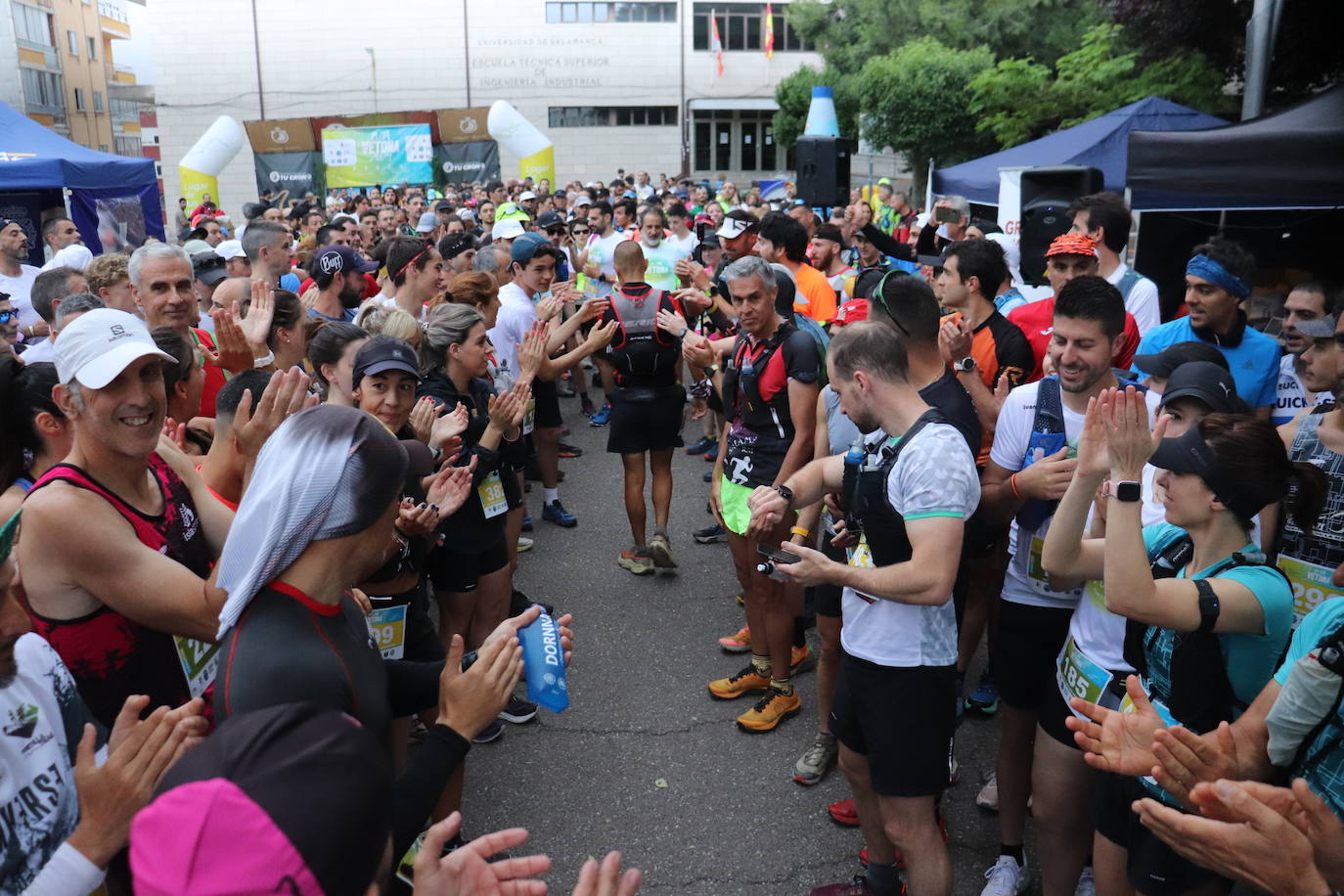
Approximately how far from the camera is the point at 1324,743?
1.84 metres

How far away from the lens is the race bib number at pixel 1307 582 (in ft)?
9.78

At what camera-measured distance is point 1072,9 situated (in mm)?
22844

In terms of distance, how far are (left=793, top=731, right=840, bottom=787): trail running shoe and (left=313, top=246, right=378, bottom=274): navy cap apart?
4.06 meters

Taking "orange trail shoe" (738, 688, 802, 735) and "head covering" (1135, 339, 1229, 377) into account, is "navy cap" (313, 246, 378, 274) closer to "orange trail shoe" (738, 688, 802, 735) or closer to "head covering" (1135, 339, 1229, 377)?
"orange trail shoe" (738, 688, 802, 735)

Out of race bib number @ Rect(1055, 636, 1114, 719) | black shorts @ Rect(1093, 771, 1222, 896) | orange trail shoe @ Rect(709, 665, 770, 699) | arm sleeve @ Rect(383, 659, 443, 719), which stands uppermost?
arm sleeve @ Rect(383, 659, 443, 719)

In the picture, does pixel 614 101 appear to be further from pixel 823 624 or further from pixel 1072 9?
pixel 823 624

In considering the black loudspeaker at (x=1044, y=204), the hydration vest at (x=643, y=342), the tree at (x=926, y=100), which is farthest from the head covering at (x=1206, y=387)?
the tree at (x=926, y=100)

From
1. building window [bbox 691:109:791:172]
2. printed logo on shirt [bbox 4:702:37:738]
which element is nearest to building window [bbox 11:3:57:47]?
building window [bbox 691:109:791:172]

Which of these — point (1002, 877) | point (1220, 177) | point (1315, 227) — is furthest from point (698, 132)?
point (1002, 877)

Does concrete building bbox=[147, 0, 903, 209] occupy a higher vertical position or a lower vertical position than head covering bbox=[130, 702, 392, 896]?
higher

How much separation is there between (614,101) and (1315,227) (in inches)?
1514

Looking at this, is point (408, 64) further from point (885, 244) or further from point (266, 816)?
point (266, 816)

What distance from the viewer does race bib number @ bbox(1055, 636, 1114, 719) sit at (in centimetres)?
285

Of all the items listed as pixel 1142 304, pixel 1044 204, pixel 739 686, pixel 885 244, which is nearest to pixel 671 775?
pixel 739 686
